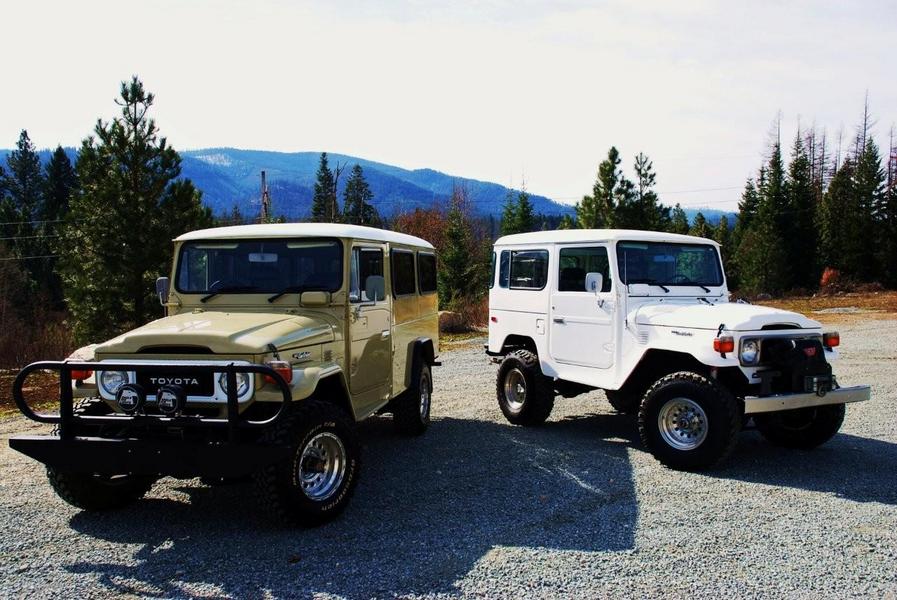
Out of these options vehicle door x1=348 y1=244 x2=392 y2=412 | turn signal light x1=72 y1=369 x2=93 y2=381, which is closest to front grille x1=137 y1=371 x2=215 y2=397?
turn signal light x1=72 y1=369 x2=93 y2=381

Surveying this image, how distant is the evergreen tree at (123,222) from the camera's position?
2094 centimetres

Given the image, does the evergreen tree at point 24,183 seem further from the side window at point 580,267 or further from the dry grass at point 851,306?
the side window at point 580,267

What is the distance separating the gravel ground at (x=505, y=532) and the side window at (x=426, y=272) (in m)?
2.13

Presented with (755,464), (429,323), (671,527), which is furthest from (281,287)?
(755,464)

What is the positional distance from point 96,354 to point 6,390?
924 centimetres

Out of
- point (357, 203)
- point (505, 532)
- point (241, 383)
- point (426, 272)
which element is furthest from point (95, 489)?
point (357, 203)

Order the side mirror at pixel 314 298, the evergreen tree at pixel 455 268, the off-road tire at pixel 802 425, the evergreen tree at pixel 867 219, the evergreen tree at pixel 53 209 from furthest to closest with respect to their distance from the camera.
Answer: the evergreen tree at pixel 867 219, the evergreen tree at pixel 53 209, the evergreen tree at pixel 455 268, the off-road tire at pixel 802 425, the side mirror at pixel 314 298

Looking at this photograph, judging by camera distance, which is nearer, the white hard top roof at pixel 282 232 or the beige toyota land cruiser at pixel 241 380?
the beige toyota land cruiser at pixel 241 380

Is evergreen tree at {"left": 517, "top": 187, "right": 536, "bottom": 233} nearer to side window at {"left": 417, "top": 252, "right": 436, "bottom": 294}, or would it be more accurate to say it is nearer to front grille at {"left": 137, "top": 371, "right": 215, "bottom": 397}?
side window at {"left": 417, "top": 252, "right": 436, "bottom": 294}

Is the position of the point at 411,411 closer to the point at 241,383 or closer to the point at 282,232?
the point at 282,232

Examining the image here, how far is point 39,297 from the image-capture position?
40469 millimetres

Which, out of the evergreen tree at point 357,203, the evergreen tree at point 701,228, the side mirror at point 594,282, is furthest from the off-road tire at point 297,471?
the evergreen tree at point 357,203

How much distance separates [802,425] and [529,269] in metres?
3.60

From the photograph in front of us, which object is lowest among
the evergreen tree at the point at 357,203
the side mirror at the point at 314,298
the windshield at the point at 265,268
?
the side mirror at the point at 314,298
